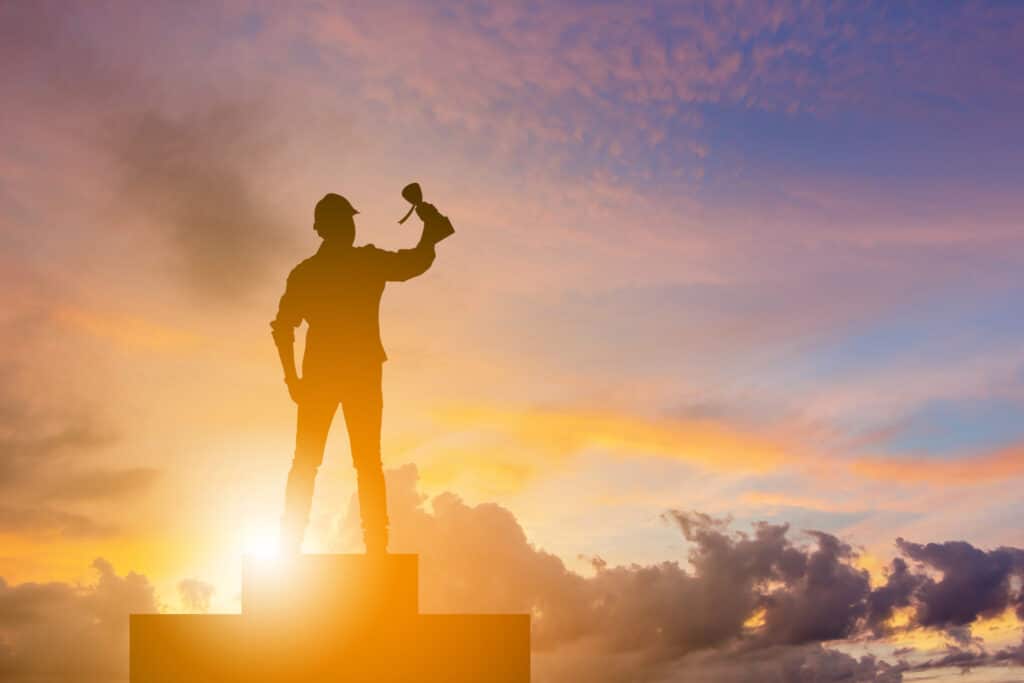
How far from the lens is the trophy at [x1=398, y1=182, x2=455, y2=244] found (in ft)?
64.6

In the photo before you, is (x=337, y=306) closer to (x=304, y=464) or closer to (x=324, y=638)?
(x=304, y=464)

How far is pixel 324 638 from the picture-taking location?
57.9 ft

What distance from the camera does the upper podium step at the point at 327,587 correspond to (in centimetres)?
1783

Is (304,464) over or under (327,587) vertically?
over

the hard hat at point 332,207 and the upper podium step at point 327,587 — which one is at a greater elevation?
the hard hat at point 332,207

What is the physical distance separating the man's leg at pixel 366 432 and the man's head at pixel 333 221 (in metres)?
1.91

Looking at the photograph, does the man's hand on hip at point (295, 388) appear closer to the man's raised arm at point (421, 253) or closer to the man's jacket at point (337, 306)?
the man's jacket at point (337, 306)

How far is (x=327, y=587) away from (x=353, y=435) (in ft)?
7.32

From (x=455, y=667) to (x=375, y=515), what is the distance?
237 cm

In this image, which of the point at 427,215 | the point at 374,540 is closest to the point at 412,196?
the point at 427,215

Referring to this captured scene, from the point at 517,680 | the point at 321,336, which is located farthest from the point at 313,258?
the point at 517,680

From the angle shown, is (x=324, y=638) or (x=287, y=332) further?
(x=287, y=332)

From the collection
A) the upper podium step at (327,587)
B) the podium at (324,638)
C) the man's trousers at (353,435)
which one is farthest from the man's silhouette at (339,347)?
the podium at (324,638)

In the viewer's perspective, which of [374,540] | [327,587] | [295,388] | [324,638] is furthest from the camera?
[295,388]
